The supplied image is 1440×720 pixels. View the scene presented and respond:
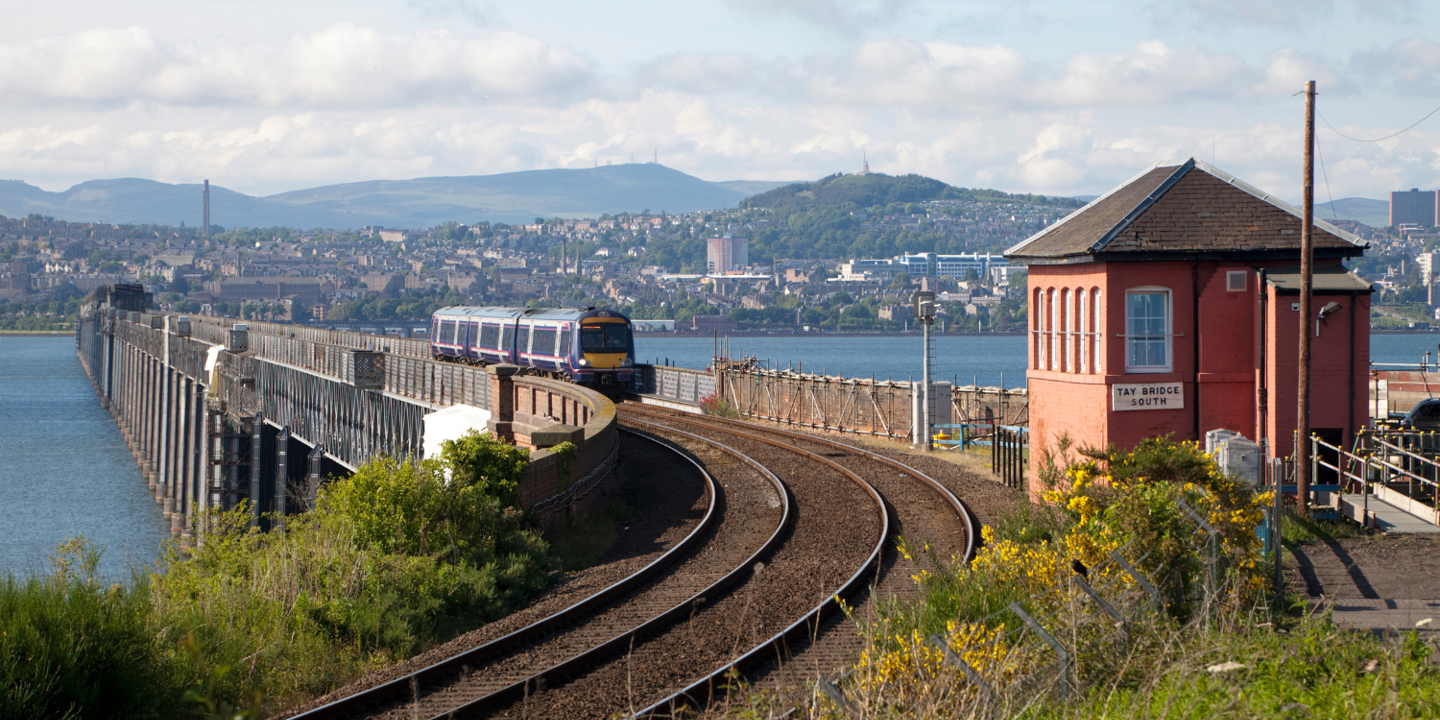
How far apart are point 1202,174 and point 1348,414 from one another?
4.22 metres

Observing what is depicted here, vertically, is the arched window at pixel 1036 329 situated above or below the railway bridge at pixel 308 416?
above

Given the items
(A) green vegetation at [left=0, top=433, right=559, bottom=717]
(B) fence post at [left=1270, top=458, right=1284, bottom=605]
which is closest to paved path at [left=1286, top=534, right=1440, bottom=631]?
(B) fence post at [left=1270, top=458, right=1284, bottom=605]

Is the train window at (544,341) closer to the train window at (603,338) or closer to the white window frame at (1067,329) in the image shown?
the train window at (603,338)

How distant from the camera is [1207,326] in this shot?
17688 millimetres

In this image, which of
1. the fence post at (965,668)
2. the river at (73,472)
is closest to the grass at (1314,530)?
the fence post at (965,668)

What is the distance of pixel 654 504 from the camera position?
20.9 metres

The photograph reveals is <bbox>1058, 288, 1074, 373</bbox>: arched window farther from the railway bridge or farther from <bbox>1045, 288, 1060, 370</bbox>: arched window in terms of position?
the railway bridge

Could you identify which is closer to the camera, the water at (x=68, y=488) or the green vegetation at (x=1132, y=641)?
the green vegetation at (x=1132, y=641)

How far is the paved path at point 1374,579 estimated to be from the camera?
1094 centimetres

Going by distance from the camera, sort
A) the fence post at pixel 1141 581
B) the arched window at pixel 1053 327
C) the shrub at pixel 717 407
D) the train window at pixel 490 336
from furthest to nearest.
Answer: the train window at pixel 490 336, the shrub at pixel 717 407, the arched window at pixel 1053 327, the fence post at pixel 1141 581

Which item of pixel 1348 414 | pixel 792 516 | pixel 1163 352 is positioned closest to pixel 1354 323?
pixel 1348 414

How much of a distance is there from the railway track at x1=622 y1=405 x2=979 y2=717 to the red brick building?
2638 millimetres

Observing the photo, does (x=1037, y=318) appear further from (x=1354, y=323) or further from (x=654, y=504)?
(x=654, y=504)

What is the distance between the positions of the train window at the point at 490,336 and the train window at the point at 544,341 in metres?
3.84
